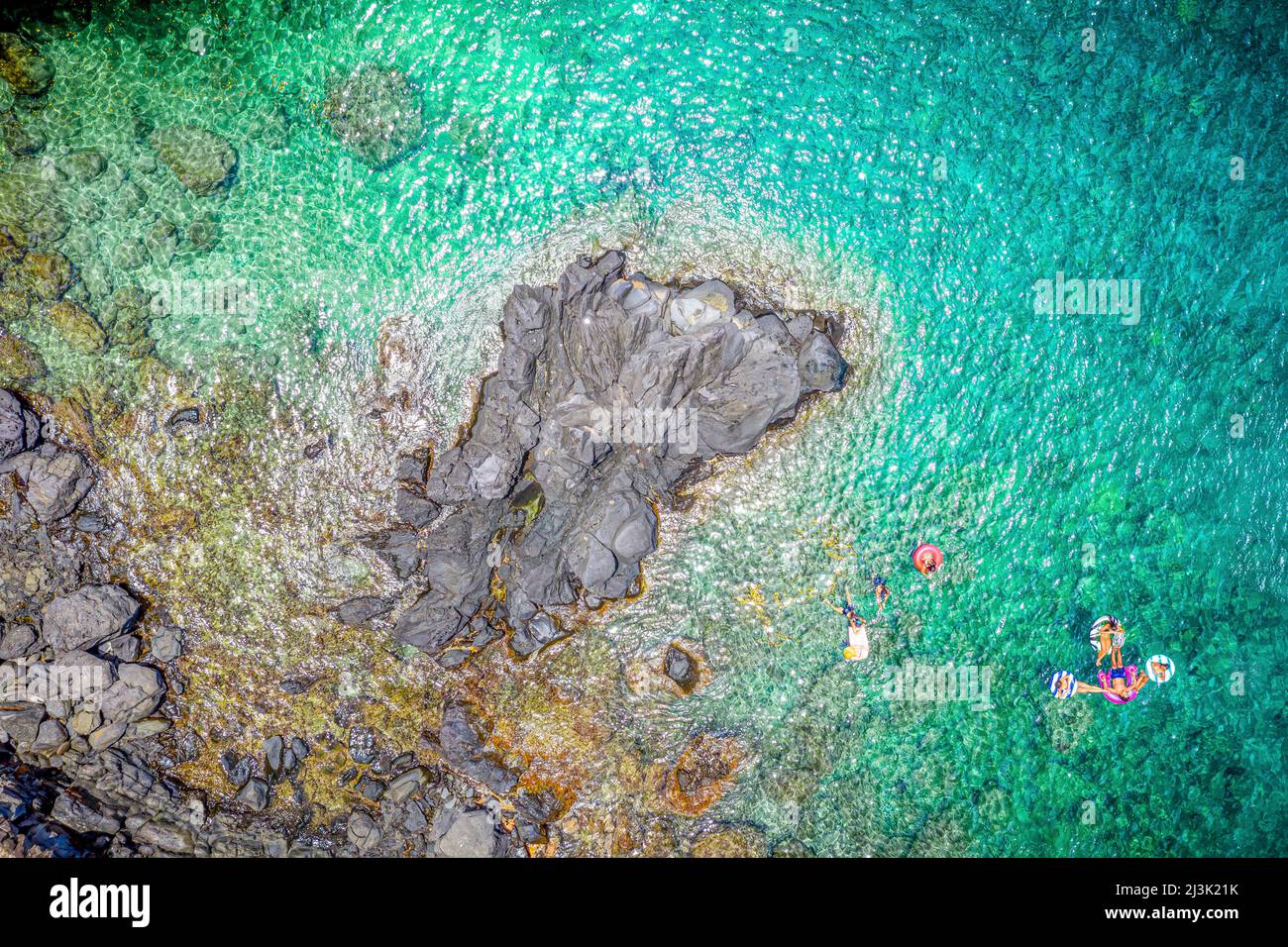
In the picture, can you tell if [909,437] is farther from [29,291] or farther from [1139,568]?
[29,291]

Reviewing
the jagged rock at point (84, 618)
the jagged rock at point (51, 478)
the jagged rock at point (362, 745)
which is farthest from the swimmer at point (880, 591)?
the jagged rock at point (51, 478)

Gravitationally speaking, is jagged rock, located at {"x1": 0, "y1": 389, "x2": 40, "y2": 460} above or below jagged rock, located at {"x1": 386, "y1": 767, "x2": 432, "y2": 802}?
above

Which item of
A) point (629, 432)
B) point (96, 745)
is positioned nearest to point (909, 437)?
point (629, 432)

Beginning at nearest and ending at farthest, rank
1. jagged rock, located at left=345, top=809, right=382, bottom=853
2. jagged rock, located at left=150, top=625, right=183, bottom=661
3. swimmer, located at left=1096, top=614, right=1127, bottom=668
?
1. jagged rock, located at left=345, top=809, right=382, bottom=853
2. jagged rock, located at left=150, top=625, right=183, bottom=661
3. swimmer, located at left=1096, top=614, right=1127, bottom=668

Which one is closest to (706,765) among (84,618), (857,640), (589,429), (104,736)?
(857,640)

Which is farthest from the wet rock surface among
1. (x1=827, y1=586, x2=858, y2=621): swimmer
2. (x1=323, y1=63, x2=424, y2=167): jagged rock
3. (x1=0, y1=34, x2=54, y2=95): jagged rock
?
(x1=827, y1=586, x2=858, y2=621): swimmer

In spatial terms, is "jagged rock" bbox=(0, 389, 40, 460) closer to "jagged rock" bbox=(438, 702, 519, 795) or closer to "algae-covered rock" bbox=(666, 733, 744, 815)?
"jagged rock" bbox=(438, 702, 519, 795)
